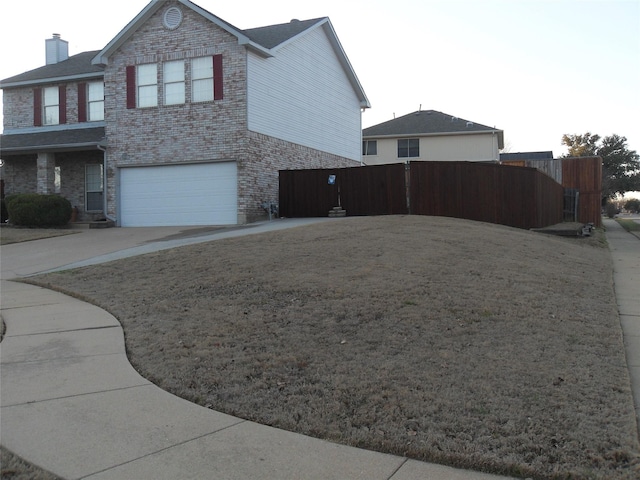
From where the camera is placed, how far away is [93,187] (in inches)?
881

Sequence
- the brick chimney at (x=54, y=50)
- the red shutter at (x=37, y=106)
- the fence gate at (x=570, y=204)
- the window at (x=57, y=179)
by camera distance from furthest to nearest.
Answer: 1. the fence gate at (x=570, y=204)
2. the brick chimney at (x=54, y=50)
3. the red shutter at (x=37, y=106)
4. the window at (x=57, y=179)

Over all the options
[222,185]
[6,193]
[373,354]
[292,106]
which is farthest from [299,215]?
[373,354]

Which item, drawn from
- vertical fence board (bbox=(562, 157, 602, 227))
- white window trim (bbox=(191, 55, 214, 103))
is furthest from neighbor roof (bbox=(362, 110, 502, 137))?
white window trim (bbox=(191, 55, 214, 103))

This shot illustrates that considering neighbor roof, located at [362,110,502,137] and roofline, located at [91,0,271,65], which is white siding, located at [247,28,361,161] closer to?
roofline, located at [91,0,271,65]

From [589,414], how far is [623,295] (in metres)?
6.35

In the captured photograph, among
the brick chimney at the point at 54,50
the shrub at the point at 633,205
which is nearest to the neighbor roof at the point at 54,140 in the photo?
the brick chimney at the point at 54,50

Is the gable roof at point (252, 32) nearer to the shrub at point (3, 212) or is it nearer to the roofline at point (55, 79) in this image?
the roofline at point (55, 79)

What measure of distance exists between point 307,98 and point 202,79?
5.54 meters

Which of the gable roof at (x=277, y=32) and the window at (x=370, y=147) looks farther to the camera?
the window at (x=370, y=147)

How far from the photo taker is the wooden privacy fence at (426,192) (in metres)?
18.1

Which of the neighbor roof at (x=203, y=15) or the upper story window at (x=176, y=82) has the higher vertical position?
the neighbor roof at (x=203, y=15)

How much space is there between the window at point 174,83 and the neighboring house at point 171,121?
0.04 m

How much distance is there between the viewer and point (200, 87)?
774 inches

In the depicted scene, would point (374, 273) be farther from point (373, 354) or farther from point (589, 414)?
point (589, 414)
